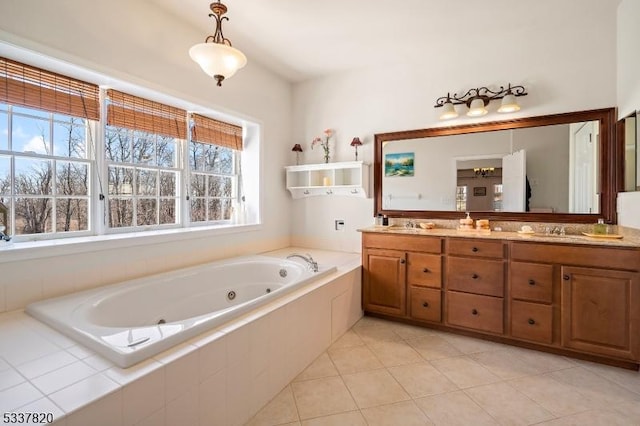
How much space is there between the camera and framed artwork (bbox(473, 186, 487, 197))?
2872mm

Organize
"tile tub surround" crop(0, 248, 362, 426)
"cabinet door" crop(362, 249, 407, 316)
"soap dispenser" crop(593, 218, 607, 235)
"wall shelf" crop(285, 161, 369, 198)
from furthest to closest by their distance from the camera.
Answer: "wall shelf" crop(285, 161, 369, 198), "cabinet door" crop(362, 249, 407, 316), "soap dispenser" crop(593, 218, 607, 235), "tile tub surround" crop(0, 248, 362, 426)

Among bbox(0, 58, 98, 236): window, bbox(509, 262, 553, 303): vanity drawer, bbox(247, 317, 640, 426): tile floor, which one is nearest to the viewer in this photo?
bbox(247, 317, 640, 426): tile floor

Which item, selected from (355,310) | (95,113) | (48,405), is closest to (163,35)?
(95,113)

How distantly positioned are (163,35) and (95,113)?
81cm

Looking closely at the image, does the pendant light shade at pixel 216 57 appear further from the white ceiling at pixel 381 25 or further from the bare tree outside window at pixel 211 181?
the bare tree outside window at pixel 211 181

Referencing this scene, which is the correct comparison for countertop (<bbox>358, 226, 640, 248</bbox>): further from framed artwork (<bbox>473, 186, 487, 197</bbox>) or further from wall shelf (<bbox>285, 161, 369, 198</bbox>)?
wall shelf (<bbox>285, 161, 369, 198</bbox>)

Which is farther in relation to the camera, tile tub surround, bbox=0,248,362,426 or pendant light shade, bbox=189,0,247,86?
pendant light shade, bbox=189,0,247,86

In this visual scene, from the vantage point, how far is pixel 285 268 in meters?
2.82

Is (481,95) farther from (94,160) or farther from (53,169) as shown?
(53,169)

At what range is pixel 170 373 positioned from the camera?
3.99 ft

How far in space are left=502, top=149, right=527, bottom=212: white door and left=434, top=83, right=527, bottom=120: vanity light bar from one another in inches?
16.8

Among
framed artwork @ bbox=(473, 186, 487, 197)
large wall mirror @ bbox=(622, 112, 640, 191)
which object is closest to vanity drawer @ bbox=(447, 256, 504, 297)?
framed artwork @ bbox=(473, 186, 487, 197)

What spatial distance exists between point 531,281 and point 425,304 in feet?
2.68

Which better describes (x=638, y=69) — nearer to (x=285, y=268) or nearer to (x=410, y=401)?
(x=410, y=401)
